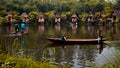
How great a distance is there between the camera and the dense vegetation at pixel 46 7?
71562mm

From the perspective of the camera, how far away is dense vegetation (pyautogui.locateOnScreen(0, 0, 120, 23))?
71.6 m

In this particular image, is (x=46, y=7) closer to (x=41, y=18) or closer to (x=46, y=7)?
(x=46, y=7)

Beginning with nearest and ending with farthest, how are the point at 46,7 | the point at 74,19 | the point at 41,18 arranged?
the point at 74,19 → the point at 41,18 → the point at 46,7

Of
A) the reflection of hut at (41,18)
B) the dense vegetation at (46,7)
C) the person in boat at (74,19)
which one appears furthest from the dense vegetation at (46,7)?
the reflection of hut at (41,18)

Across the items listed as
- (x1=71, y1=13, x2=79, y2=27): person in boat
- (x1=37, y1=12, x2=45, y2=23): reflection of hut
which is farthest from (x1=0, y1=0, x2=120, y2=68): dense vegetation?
(x1=37, y1=12, x2=45, y2=23): reflection of hut

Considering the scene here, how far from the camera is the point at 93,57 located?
18484 millimetres

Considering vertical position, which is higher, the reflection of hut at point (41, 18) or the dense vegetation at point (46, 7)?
the dense vegetation at point (46, 7)

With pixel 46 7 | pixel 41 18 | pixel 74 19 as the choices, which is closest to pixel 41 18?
pixel 41 18

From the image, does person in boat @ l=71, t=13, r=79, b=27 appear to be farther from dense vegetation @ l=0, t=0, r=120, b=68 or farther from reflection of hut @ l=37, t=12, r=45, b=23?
reflection of hut @ l=37, t=12, r=45, b=23

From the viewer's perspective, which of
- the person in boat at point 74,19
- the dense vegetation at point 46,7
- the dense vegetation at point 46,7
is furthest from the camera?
the dense vegetation at point 46,7

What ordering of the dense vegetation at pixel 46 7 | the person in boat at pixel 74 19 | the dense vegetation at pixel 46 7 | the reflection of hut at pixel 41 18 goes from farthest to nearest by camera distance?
1. the dense vegetation at pixel 46 7
2. the dense vegetation at pixel 46 7
3. the reflection of hut at pixel 41 18
4. the person in boat at pixel 74 19

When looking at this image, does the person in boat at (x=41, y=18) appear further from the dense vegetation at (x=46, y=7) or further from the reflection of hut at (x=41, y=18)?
the dense vegetation at (x=46, y=7)

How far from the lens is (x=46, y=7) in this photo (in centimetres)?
8150

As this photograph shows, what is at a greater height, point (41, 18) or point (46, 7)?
point (46, 7)
